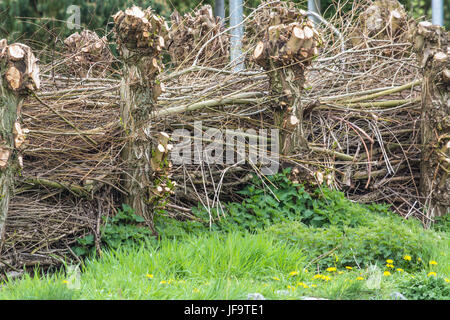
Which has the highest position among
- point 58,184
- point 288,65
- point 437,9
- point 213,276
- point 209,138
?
point 437,9

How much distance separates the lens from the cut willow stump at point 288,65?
19.7 ft

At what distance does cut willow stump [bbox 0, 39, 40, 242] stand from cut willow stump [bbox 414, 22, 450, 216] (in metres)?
4.67

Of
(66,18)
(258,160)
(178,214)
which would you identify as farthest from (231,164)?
(66,18)

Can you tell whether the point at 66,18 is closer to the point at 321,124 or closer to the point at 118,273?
the point at 321,124

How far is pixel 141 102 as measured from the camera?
17.5 feet

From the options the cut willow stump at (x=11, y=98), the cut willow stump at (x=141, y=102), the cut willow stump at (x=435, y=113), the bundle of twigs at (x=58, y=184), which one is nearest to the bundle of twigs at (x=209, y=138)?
the bundle of twigs at (x=58, y=184)

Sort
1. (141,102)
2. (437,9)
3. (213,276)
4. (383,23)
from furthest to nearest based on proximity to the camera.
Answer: (437,9) < (383,23) < (141,102) < (213,276)

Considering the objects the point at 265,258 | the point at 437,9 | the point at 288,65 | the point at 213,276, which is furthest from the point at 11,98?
the point at 437,9

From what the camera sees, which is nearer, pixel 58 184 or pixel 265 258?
pixel 265 258

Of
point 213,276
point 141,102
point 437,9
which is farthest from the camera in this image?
point 437,9

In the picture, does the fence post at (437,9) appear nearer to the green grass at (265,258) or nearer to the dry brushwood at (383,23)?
the dry brushwood at (383,23)

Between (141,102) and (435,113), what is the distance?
145 inches

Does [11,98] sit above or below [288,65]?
below

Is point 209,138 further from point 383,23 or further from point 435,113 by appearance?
point 383,23
